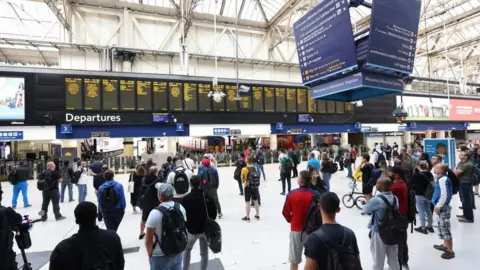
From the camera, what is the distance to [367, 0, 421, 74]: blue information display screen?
13.4 ft

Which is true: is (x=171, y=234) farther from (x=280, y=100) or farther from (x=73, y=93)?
(x=280, y=100)

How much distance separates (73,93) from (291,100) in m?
12.6

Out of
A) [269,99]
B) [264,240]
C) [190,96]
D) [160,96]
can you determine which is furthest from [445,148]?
[160,96]

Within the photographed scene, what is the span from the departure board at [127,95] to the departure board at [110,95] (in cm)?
28

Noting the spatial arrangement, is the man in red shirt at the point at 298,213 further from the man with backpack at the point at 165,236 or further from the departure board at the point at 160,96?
the departure board at the point at 160,96

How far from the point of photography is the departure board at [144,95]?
13734 mm

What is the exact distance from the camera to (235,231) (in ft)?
16.3

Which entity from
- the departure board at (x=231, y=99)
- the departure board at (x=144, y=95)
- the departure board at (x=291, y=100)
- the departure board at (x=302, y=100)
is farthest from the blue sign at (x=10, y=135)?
the departure board at (x=302, y=100)

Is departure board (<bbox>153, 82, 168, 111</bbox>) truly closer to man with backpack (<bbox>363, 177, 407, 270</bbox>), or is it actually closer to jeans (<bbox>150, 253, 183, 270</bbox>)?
jeans (<bbox>150, 253, 183, 270</bbox>)

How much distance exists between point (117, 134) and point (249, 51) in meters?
12.7

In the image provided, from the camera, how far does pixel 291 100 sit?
17672mm

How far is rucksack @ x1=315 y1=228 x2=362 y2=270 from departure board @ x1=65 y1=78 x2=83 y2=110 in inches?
547

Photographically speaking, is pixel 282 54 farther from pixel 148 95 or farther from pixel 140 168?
pixel 140 168

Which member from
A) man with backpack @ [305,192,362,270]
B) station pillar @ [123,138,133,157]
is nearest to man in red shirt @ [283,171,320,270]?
man with backpack @ [305,192,362,270]
